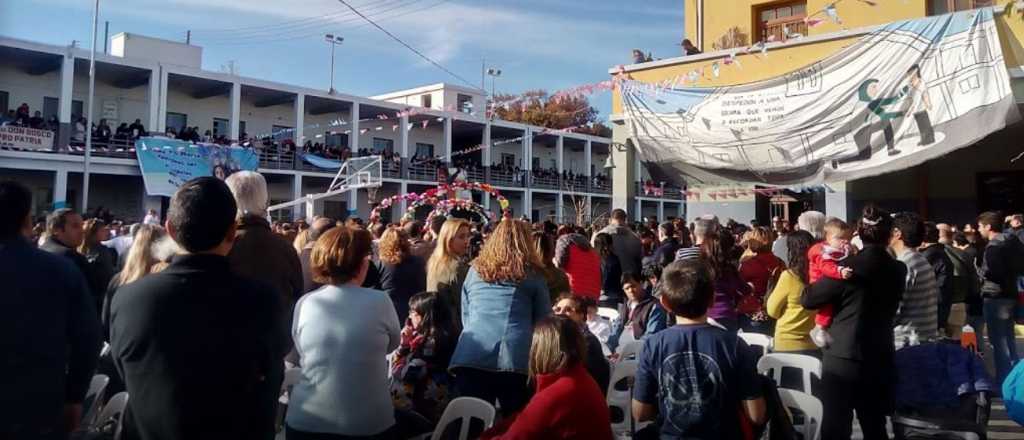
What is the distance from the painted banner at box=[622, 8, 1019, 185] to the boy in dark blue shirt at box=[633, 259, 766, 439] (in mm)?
5477

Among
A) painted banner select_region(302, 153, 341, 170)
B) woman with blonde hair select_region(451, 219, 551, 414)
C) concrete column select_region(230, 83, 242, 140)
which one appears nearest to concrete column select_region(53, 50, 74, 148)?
concrete column select_region(230, 83, 242, 140)

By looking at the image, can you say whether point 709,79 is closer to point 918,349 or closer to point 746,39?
point 746,39

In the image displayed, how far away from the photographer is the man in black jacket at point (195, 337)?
195 centimetres

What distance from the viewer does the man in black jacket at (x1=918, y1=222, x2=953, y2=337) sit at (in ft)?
18.6

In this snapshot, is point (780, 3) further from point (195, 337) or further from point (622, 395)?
point (195, 337)

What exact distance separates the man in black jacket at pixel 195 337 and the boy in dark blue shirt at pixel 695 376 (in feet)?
5.02

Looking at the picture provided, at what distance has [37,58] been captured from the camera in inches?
841

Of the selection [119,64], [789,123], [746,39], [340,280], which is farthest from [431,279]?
[119,64]

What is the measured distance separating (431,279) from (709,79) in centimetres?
609

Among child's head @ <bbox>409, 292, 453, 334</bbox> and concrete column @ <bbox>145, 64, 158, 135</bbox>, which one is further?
concrete column @ <bbox>145, 64, 158, 135</bbox>

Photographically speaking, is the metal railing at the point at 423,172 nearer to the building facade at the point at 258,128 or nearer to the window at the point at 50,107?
the building facade at the point at 258,128

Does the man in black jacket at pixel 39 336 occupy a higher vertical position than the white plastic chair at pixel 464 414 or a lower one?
higher

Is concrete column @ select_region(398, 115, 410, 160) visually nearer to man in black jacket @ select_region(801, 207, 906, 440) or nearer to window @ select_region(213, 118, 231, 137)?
window @ select_region(213, 118, 231, 137)

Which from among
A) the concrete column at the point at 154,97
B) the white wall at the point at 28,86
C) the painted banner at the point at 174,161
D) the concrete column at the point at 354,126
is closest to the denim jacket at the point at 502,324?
the painted banner at the point at 174,161
